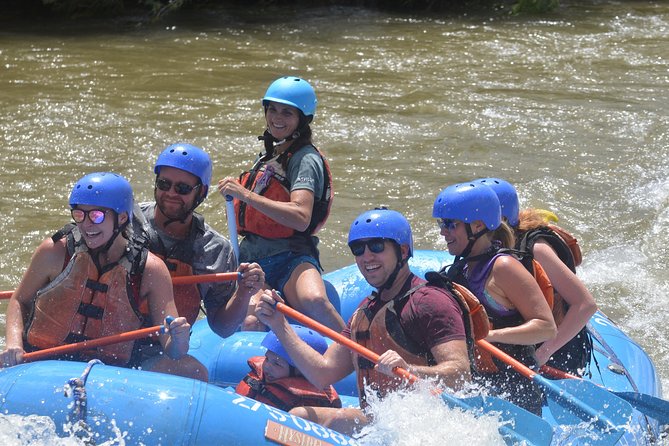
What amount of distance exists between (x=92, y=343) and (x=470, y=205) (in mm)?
1562

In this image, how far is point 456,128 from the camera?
35.0ft

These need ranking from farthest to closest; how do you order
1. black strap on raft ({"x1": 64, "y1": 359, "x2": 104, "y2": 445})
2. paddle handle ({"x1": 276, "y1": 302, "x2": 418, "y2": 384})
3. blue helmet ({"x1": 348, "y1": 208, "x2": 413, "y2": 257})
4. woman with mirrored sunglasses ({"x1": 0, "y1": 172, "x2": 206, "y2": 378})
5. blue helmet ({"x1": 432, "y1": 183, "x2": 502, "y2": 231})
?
blue helmet ({"x1": 432, "y1": 183, "x2": 502, "y2": 231}), woman with mirrored sunglasses ({"x1": 0, "y1": 172, "x2": 206, "y2": 378}), blue helmet ({"x1": 348, "y1": 208, "x2": 413, "y2": 257}), paddle handle ({"x1": 276, "y1": 302, "x2": 418, "y2": 384}), black strap on raft ({"x1": 64, "y1": 359, "x2": 104, "y2": 445})

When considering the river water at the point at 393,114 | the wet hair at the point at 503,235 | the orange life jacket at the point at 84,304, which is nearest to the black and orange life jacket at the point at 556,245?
the wet hair at the point at 503,235

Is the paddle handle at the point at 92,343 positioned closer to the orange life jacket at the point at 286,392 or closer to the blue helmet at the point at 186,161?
the orange life jacket at the point at 286,392

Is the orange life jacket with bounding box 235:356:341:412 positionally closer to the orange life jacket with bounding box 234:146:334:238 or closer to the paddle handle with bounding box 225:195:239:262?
the paddle handle with bounding box 225:195:239:262

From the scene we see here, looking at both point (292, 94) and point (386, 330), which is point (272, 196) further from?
point (386, 330)

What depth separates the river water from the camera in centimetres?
859

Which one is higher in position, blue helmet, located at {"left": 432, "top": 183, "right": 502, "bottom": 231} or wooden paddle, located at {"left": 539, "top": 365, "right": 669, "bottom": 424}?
blue helmet, located at {"left": 432, "top": 183, "right": 502, "bottom": 231}

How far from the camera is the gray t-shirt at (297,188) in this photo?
5.35 m

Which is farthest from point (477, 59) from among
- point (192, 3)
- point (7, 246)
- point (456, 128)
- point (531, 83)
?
point (7, 246)

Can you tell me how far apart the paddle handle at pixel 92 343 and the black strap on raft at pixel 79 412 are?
1.51ft

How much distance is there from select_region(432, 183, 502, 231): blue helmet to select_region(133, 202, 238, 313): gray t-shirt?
0.99 metres

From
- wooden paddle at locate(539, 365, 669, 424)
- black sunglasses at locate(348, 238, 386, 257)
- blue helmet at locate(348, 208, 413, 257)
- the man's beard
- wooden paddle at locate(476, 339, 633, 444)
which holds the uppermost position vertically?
blue helmet at locate(348, 208, 413, 257)

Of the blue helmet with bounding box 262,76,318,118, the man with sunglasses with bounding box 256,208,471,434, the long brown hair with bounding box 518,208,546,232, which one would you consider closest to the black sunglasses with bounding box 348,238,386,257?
the man with sunglasses with bounding box 256,208,471,434
